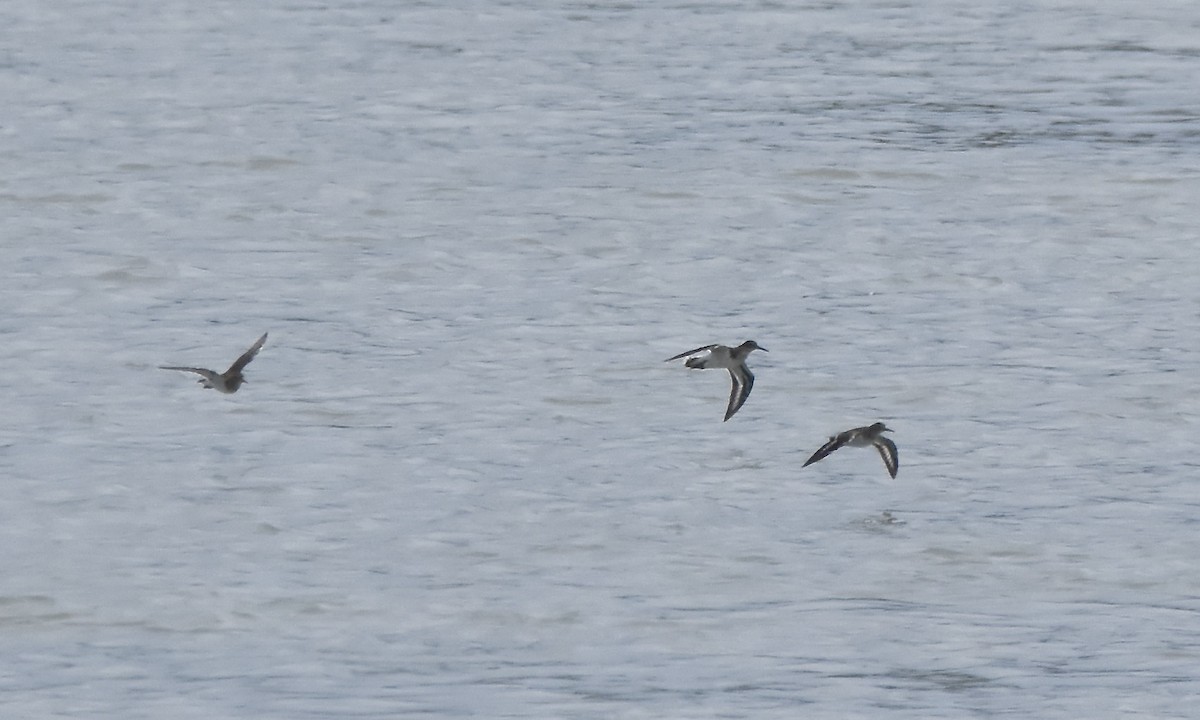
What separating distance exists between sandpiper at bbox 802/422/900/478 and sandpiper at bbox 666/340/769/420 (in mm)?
927

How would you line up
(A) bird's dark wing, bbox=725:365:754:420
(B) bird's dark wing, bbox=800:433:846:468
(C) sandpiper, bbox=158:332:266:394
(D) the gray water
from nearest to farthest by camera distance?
1. (D) the gray water
2. (B) bird's dark wing, bbox=800:433:846:468
3. (C) sandpiper, bbox=158:332:266:394
4. (A) bird's dark wing, bbox=725:365:754:420

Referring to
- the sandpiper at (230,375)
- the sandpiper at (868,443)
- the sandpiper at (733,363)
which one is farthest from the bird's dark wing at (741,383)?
the sandpiper at (230,375)

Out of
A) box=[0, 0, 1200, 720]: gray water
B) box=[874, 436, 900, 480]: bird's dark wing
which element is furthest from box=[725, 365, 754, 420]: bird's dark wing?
box=[874, 436, 900, 480]: bird's dark wing

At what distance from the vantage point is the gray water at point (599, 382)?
11.2 meters

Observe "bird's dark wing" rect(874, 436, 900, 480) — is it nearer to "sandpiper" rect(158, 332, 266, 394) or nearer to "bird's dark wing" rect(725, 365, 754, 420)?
"bird's dark wing" rect(725, 365, 754, 420)

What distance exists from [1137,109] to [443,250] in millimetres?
9949

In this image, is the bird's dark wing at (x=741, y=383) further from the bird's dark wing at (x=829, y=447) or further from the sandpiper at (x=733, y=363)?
the bird's dark wing at (x=829, y=447)

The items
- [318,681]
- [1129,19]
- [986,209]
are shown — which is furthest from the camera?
[1129,19]

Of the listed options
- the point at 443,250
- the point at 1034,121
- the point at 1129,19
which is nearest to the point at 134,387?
the point at 443,250

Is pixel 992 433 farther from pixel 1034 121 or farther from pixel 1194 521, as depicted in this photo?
pixel 1034 121

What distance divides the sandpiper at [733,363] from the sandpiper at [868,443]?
3.04 feet

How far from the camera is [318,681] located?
35.3 ft

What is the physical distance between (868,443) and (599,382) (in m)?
3.00

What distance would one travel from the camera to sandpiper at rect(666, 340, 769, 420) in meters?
14.7
